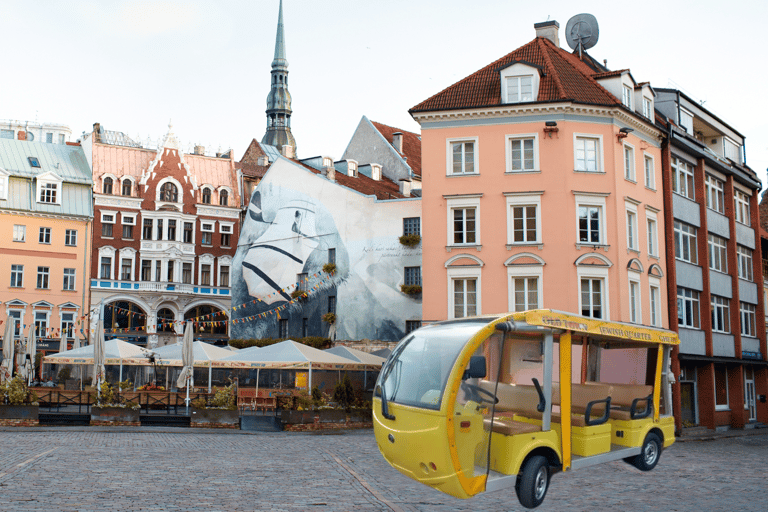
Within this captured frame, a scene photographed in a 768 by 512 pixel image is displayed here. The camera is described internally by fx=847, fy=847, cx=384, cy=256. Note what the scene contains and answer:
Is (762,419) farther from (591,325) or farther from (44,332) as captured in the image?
(44,332)

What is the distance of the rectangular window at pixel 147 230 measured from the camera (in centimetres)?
5819

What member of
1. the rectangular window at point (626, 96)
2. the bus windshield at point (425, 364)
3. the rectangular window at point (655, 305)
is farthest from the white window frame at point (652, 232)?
the bus windshield at point (425, 364)

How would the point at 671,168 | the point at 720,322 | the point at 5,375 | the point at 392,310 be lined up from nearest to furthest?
the point at 5,375
the point at 671,168
the point at 720,322
the point at 392,310

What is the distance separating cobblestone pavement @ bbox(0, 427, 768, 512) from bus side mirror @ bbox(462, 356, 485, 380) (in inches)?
82.4

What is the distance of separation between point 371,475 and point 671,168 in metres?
25.9

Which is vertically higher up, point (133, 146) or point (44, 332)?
point (133, 146)

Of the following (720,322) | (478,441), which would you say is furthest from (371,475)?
(720,322)

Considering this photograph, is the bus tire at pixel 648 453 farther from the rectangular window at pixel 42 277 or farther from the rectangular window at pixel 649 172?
the rectangular window at pixel 42 277

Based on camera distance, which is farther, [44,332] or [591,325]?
[44,332]

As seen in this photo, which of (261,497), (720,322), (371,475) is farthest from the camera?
(720,322)

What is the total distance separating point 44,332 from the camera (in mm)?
54469

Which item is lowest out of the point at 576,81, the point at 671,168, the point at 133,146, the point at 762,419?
the point at 762,419

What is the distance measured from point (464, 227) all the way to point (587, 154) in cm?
567

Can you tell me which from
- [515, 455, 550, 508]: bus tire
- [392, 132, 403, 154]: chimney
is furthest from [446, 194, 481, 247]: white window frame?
[515, 455, 550, 508]: bus tire
